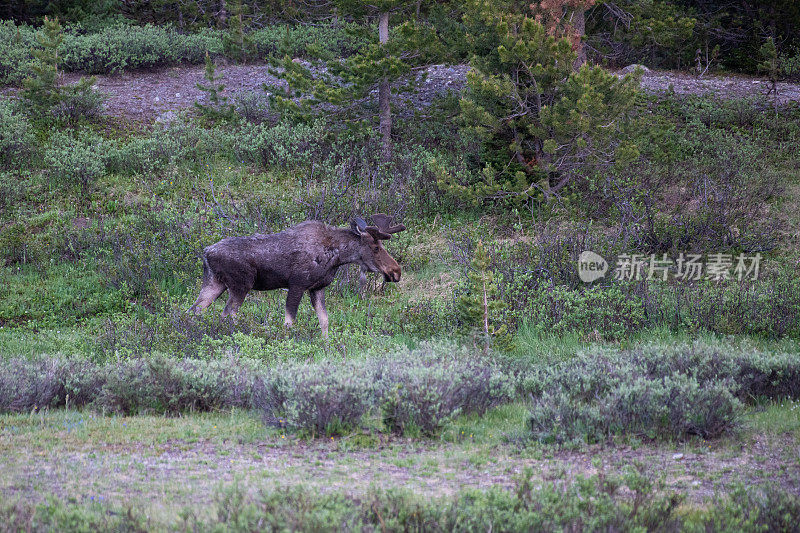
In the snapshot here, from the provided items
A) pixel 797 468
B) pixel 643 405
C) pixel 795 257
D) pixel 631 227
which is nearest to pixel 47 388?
pixel 643 405

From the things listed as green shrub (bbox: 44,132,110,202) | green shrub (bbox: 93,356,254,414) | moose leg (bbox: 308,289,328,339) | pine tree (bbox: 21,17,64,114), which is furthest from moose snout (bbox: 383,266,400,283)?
pine tree (bbox: 21,17,64,114)

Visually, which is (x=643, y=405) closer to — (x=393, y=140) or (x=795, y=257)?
(x=795, y=257)

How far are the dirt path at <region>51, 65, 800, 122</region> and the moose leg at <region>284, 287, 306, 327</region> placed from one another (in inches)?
461

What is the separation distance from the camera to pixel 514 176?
16344 millimetres

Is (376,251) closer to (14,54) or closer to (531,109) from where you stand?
(531,109)

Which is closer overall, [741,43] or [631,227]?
[631,227]

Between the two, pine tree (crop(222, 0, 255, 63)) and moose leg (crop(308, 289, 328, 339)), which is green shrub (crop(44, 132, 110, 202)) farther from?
moose leg (crop(308, 289, 328, 339))

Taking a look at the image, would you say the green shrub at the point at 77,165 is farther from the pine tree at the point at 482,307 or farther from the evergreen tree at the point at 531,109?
the pine tree at the point at 482,307

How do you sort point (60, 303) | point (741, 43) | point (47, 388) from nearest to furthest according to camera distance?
point (47, 388) → point (60, 303) → point (741, 43)

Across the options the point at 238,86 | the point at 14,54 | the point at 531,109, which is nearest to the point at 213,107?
the point at 238,86

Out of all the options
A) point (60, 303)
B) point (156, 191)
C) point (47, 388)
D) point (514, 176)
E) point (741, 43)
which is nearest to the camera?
point (47, 388)

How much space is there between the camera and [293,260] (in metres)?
10.9

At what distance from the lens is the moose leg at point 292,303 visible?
36.2ft

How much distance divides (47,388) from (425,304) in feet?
20.5
